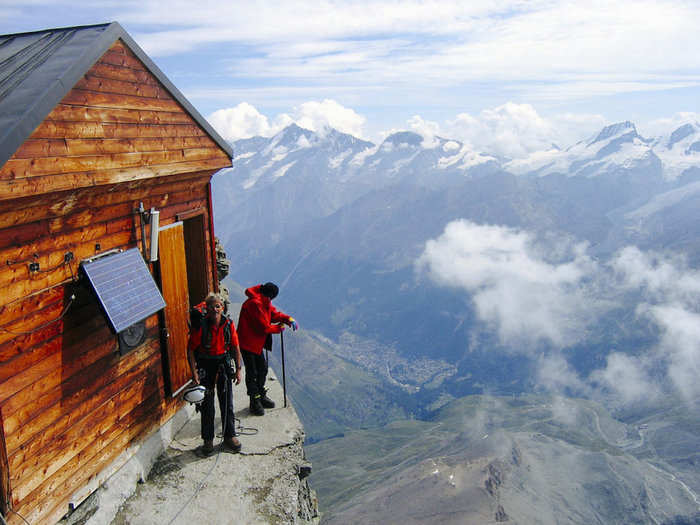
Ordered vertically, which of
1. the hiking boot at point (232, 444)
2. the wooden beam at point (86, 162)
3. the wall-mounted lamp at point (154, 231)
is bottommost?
the hiking boot at point (232, 444)

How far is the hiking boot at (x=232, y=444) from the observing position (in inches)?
416

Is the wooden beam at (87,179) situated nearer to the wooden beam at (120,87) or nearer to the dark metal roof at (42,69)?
the dark metal roof at (42,69)

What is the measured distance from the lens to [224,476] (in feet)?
32.8

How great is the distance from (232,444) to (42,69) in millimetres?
7238

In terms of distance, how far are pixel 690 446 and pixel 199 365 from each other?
219573 millimetres

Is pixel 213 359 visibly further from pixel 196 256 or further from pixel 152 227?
pixel 196 256

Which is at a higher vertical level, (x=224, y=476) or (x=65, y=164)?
(x=65, y=164)

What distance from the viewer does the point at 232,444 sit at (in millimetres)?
10562

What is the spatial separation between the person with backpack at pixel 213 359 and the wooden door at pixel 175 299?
1.12 metres

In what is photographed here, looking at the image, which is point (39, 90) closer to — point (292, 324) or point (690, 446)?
point (292, 324)

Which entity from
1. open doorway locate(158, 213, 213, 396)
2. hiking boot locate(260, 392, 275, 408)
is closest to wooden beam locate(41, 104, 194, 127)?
open doorway locate(158, 213, 213, 396)

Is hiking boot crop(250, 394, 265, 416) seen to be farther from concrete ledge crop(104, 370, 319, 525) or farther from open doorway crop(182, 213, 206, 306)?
open doorway crop(182, 213, 206, 306)

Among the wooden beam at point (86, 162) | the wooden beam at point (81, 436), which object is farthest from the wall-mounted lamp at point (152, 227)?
the wooden beam at point (81, 436)

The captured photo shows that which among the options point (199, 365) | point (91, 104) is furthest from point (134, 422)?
point (91, 104)
